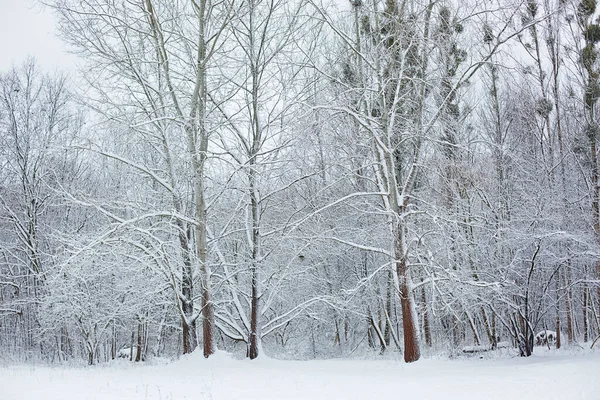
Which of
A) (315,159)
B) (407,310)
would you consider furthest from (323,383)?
(315,159)

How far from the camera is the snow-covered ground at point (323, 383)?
6477 millimetres

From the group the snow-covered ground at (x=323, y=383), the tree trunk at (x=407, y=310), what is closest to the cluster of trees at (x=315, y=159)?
the tree trunk at (x=407, y=310)

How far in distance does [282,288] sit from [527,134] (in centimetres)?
1204

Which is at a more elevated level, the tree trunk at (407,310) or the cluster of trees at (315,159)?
the cluster of trees at (315,159)

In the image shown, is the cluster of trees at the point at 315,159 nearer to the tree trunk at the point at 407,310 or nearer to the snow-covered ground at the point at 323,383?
the tree trunk at the point at 407,310

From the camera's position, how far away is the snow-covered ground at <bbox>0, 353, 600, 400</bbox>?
6477 millimetres

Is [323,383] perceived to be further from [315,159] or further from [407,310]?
[315,159]

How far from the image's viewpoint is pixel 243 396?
6.70 metres

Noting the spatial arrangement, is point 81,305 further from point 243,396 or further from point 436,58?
point 436,58

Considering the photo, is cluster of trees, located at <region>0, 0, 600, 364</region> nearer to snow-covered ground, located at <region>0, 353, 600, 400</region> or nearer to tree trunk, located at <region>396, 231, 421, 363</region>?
tree trunk, located at <region>396, 231, 421, 363</region>

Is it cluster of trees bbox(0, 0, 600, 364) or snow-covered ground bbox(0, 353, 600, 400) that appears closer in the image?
snow-covered ground bbox(0, 353, 600, 400)

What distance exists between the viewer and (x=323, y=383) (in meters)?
7.94

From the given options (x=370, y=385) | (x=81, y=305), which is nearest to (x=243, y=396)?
(x=370, y=385)

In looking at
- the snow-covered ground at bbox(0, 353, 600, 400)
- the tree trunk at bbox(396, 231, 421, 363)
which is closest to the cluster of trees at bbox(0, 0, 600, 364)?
the tree trunk at bbox(396, 231, 421, 363)
